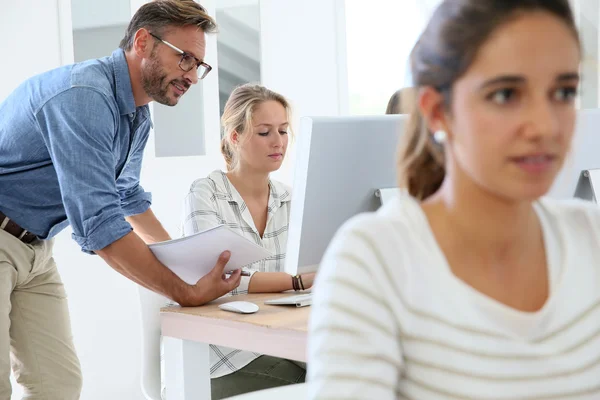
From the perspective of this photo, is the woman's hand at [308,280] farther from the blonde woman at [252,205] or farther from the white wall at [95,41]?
the white wall at [95,41]

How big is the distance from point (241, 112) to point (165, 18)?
46 centimetres

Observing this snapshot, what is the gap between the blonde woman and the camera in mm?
2059

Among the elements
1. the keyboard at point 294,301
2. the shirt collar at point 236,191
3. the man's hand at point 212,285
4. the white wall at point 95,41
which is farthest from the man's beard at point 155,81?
the white wall at point 95,41

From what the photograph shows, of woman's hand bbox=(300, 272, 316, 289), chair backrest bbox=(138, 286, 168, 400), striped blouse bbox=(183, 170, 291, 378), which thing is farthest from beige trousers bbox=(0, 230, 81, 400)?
woman's hand bbox=(300, 272, 316, 289)

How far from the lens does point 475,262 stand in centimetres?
82

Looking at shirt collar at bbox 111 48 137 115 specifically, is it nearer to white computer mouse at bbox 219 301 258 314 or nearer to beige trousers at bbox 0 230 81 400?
beige trousers at bbox 0 230 81 400

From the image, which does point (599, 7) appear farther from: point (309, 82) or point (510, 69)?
Result: point (510, 69)

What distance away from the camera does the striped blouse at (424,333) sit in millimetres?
748

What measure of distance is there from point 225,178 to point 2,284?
2.42ft

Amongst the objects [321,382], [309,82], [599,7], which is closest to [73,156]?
[321,382]

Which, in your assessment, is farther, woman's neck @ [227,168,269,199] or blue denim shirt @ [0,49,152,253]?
woman's neck @ [227,168,269,199]

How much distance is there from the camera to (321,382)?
2.44 feet

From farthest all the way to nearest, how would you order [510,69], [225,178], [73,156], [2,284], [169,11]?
[225,178] < [169,11] < [2,284] < [73,156] < [510,69]

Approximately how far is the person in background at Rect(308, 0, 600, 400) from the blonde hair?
1.78 metres
